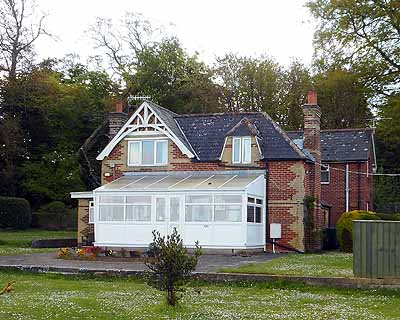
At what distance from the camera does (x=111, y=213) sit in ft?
95.9

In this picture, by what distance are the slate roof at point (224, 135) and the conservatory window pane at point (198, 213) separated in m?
3.55

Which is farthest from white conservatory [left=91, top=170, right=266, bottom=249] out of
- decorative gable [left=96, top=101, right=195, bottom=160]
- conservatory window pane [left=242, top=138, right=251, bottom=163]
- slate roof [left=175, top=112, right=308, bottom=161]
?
decorative gable [left=96, top=101, right=195, bottom=160]

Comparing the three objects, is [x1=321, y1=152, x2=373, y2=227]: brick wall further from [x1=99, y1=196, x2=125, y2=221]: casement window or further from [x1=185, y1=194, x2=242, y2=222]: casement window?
[x1=99, y1=196, x2=125, y2=221]: casement window

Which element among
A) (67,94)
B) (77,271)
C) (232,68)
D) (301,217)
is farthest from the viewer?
(232,68)

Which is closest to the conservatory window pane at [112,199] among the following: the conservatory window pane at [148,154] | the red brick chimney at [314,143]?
the conservatory window pane at [148,154]

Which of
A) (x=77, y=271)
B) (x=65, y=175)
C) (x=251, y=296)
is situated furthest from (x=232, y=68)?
(x=251, y=296)

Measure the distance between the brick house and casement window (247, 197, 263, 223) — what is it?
0.15 ft

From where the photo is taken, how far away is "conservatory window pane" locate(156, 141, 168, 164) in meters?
31.7

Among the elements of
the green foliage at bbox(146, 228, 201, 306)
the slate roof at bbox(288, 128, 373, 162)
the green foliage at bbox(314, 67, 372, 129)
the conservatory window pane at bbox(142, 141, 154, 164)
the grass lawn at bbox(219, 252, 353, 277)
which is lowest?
the grass lawn at bbox(219, 252, 353, 277)

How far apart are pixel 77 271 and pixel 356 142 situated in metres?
22.8

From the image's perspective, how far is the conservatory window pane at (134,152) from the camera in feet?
106

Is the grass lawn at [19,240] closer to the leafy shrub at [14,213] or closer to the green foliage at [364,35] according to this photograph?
the leafy shrub at [14,213]

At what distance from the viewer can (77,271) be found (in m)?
19.5

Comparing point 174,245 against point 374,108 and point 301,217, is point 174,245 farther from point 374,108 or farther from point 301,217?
point 374,108
